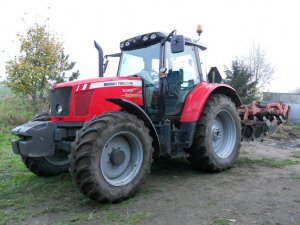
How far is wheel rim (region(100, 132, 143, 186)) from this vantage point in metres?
5.05

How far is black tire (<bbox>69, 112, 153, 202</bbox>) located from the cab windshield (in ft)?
4.37

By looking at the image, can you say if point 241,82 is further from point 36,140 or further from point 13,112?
point 36,140

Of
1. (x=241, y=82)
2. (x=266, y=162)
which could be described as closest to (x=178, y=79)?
(x=266, y=162)

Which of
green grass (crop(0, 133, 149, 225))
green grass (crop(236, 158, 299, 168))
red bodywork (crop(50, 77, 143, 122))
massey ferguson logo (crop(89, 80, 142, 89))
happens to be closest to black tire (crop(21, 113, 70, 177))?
green grass (crop(0, 133, 149, 225))

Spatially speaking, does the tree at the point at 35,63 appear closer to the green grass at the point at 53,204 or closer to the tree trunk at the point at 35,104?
the tree trunk at the point at 35,104

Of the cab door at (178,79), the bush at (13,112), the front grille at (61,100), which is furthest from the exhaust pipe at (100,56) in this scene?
the bush at (13,112)

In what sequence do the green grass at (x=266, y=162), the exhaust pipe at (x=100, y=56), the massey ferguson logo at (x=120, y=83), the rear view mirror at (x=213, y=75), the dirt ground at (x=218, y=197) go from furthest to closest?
the green grass at (x=266, y=162)
the rear view mirror at (x=213, y=75)
the exhaust pipe at (x=100, y=56)
the massey ferguson logo at (x=120, y=83)
the dirt ground at (x=218, y=197)

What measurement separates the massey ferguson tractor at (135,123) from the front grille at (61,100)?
14 millimetres

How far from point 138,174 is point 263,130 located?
4175 mm

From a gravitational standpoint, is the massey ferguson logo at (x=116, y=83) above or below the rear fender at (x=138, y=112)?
above

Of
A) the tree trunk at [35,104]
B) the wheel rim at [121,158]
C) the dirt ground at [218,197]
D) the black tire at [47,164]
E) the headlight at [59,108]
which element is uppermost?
the headlight at [59,108]

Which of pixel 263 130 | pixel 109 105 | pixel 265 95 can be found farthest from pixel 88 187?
pixel 265 95

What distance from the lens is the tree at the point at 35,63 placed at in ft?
47.8

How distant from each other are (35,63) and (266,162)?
10435 millimetres
